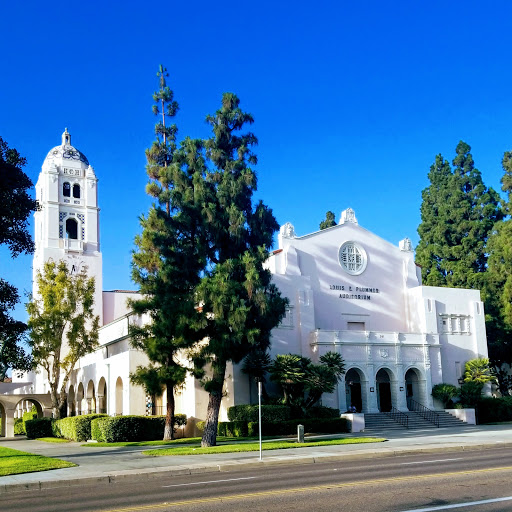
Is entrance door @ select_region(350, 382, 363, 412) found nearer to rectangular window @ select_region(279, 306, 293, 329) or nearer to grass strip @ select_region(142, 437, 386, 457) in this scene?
rectangular window @ select_region(279, 306, 293, 329)

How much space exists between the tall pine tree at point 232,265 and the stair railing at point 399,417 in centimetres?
1338

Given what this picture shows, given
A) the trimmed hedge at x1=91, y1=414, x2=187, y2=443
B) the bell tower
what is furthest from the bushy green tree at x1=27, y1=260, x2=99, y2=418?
the trimmed hedge at x1=91, y1=414, x2=187, y2=443

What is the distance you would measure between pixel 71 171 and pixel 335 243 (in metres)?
29.0

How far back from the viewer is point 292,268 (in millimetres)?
42094

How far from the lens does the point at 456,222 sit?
2446 inches

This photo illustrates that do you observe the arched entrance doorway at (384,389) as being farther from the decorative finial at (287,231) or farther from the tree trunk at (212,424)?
the tree trunk at (212,424)

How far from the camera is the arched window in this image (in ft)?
198

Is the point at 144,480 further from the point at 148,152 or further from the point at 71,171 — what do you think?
the point at 71,171

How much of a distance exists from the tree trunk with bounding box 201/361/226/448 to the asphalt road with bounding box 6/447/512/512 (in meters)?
9.58

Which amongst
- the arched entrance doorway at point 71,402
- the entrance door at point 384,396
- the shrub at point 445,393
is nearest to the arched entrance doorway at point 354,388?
the entrance door at point 384,396

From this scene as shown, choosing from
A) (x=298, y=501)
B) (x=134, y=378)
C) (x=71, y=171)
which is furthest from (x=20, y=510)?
(x=71, y=171)

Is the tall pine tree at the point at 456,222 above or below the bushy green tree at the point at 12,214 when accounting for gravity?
above

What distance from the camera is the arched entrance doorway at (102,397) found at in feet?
145

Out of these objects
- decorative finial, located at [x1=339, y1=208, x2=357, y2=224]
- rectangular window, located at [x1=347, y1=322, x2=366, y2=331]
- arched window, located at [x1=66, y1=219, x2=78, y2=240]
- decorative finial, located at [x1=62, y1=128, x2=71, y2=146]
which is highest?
decorative finial, located at [x1=62, y1=128, x2=71, y2=146]
